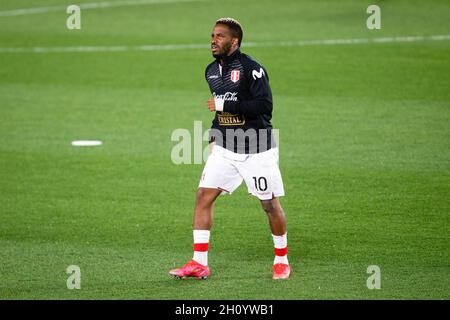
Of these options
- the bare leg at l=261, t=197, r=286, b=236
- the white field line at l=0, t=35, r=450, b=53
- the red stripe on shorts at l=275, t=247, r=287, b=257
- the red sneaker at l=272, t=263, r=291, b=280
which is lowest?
the red sneaker at l=272, t=263, r=291, b=280

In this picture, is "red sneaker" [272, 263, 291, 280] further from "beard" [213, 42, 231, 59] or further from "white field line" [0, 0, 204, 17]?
"white field line" [0, 0, 204, 17]

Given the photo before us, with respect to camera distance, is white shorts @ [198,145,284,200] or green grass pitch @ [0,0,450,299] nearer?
white shorts @ [198,145,284,200]

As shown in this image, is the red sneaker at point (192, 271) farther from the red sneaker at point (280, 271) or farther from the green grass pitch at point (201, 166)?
the red sneaker at point (280, 271)

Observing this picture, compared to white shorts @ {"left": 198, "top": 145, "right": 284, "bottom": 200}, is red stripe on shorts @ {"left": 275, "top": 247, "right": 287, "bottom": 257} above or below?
below

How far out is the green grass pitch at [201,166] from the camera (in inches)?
365

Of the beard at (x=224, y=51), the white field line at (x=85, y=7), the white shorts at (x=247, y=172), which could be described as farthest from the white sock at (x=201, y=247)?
the white field line at (x=85, y=7)

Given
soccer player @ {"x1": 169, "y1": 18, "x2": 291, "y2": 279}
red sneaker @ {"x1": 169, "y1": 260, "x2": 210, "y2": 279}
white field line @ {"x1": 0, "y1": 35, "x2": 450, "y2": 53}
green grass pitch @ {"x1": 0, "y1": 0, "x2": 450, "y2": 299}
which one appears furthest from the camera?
white field line @ {"x1": 0, "y1": 35, "x2": 450, "y2": 53}

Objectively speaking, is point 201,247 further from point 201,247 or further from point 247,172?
point 247,172

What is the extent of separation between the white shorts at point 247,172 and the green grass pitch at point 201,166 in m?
0.85

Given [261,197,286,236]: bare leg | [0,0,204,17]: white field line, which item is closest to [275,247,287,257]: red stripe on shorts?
[261,197,286,236]: bare leg

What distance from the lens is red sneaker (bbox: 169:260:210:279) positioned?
29.8 ft

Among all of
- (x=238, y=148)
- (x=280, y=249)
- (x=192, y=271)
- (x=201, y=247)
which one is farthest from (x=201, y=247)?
(x=238, y=148)

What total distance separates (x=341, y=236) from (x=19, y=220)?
3.80 meters
